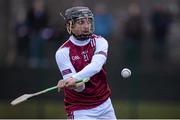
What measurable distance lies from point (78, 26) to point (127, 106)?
25.0 ft

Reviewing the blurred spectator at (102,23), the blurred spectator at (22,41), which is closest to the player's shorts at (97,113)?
the blurred spectator at (102,23)

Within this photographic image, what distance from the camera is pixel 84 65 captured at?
1008 cm

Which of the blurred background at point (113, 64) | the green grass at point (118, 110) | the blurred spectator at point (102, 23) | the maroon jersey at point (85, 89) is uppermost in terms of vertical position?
the maroon jersey at point (85, 89)

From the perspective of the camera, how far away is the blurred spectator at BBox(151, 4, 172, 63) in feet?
64.7

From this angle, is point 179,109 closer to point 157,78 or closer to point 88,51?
point 157,78

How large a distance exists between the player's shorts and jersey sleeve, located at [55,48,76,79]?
44 centimetres

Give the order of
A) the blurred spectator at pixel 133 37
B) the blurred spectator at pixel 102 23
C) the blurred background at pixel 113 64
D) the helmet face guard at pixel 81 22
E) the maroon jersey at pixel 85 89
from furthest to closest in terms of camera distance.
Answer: the blurred spectator at pixel 102 23 < the blurred spectator at pixel 133 37 < the blurred background at pixel 113 64 < the maroon jersey at pixel 85 89 < the helmet face guard at pixel 81 22

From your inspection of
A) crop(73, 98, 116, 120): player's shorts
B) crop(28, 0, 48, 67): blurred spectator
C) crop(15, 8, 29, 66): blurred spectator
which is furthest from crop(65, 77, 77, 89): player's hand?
crop(15, 8, 29, 66): blurred spectator

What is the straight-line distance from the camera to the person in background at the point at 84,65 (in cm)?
999

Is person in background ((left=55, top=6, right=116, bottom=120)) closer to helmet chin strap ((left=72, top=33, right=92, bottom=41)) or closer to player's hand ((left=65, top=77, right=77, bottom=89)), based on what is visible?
helmet chin strap ((left=72, top=33, right=92, bottom=41))

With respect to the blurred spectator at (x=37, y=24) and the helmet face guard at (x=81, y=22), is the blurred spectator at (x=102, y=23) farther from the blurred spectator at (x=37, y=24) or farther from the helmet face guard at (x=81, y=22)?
the helmet face guard at (x=81, y=22)

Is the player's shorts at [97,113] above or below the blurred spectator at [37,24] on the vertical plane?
above

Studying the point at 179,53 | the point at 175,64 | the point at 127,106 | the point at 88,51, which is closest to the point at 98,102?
the point at 88,51

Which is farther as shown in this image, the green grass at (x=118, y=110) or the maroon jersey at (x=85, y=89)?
the green grass at (x=118, y=110)
